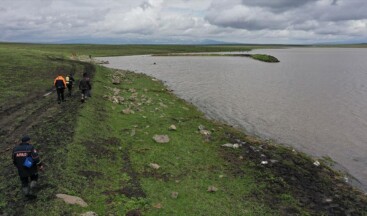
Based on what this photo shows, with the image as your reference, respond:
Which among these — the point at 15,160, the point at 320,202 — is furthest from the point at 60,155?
the point at 320,202

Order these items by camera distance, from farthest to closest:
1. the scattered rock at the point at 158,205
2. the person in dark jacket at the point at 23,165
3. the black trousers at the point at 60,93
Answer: the black trousers at the point at 60,93 → the scattered rock at the point at 158,205 → the person in dark jacket at the point at 23,165

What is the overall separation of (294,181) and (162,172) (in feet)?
27.7

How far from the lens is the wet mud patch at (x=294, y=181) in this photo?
1750 centimetres

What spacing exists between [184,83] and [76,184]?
5233 centimetres

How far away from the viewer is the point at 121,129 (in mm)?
27719

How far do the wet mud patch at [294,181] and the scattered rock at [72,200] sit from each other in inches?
362

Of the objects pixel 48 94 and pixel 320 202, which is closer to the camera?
pixel 320 202

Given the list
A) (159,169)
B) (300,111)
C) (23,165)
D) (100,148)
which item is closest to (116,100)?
(100,148)

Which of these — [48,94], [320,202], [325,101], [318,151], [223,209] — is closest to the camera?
[223,209]

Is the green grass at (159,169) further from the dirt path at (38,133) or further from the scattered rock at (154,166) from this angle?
the dirt path at (38,133)

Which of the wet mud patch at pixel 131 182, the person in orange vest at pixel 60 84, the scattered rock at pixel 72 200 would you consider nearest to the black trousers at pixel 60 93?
the person in orange vest at pixel 60 84

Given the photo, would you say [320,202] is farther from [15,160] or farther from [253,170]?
[15,160]

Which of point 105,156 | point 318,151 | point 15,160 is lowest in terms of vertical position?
point 318,151

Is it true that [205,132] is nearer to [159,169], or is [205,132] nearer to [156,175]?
[159,169]
